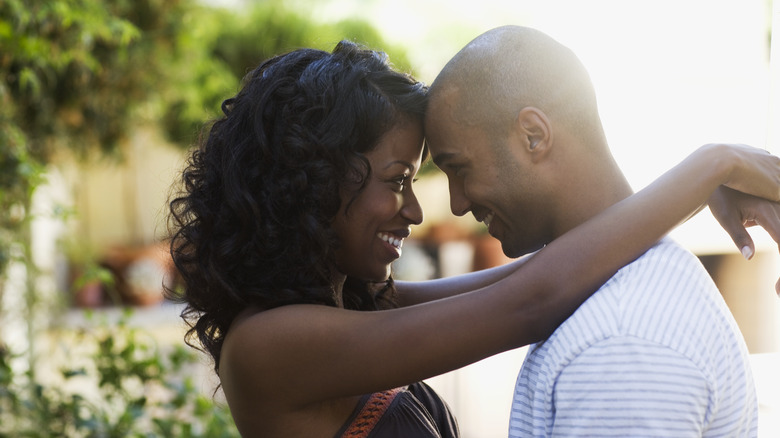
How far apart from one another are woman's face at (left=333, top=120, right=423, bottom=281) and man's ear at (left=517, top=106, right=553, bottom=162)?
27cm

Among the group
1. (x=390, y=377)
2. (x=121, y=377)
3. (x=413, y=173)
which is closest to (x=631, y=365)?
(x=390, y=377)

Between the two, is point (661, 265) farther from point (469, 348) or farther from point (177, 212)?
point (177, 212)

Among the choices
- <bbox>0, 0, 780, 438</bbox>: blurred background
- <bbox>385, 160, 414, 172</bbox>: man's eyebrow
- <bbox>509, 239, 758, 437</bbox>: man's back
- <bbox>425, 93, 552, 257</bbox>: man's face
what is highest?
<bbox>0, 0, 780, 438</bbox>: blurred background

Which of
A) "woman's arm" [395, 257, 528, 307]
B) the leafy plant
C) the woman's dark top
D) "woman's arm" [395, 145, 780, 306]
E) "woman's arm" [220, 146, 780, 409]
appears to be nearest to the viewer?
"woman's arm" [220, 146, 780, 409]

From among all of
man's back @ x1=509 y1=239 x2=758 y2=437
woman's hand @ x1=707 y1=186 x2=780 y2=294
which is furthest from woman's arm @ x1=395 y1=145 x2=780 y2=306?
man's back @ x1=509 y1=239 x2=758 y2=437

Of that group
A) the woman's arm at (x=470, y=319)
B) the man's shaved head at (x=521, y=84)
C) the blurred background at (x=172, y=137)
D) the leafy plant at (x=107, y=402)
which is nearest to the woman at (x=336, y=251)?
the woman's arm at (x=470, y=319)

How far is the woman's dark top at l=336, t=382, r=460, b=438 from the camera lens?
66.7 inches

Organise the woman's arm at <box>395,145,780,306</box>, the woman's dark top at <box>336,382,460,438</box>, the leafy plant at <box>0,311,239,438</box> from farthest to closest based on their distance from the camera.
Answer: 1. the leafy plant at <box>0,311,239,438</box>
2. the woman's dark top at <box>336,382,460,438</box>
3. the woman's arm at <box>395,145,780,306</box>

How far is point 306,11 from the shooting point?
9219 mm

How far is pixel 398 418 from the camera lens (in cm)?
176

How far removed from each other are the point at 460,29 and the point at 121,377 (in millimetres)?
11481

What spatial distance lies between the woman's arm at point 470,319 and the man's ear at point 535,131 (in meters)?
0.21

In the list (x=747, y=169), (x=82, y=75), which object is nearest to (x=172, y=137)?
(x=82, y=75)

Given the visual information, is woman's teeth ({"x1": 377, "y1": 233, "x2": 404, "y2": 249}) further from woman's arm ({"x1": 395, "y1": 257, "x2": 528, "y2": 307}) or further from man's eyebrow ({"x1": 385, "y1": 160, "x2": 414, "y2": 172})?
woman's arm ({"x1": 395, "y1": 257, "x2": 528, "y2": 307})
